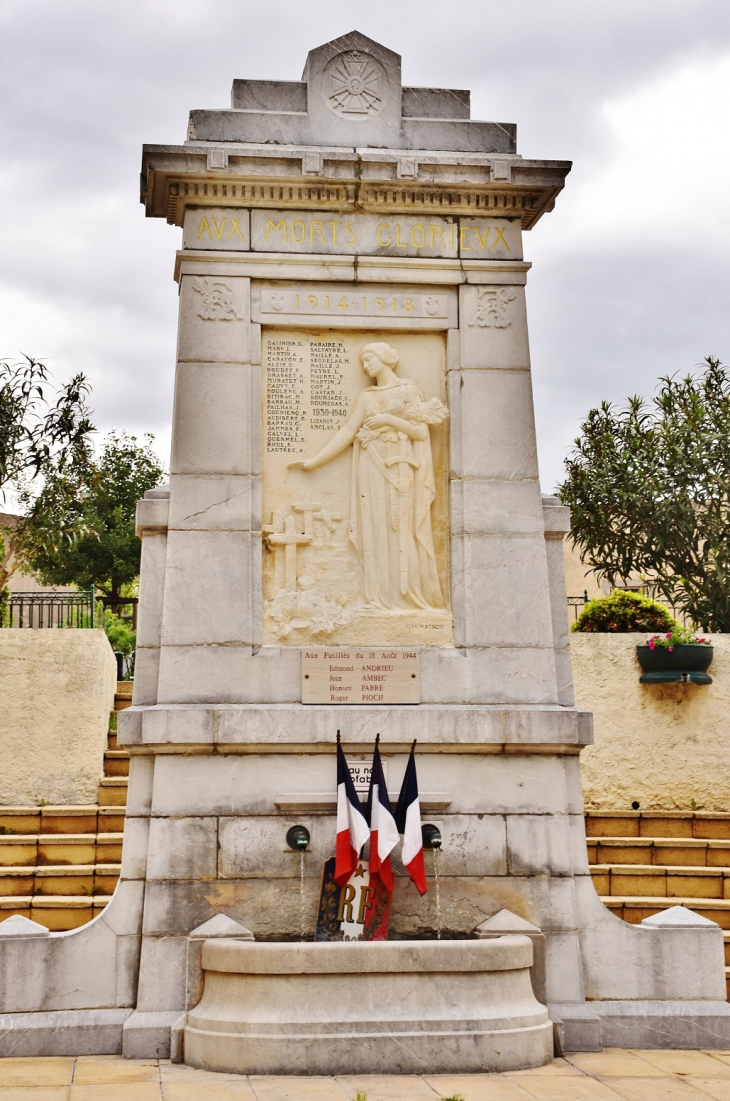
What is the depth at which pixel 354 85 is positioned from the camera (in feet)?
29.3

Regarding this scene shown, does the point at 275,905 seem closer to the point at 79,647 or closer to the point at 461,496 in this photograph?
the point at 461,496

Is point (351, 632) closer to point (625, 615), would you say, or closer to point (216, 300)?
point (216, 300)

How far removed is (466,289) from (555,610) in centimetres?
240

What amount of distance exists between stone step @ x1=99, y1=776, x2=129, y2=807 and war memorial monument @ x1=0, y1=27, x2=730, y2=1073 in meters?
4.15

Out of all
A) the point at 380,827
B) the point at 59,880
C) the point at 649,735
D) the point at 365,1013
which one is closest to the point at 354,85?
the point at 380,827

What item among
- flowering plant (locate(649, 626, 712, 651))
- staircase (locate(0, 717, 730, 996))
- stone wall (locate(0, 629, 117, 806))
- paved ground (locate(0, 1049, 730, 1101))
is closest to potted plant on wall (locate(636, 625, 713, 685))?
flowering plant (locate(649, 626, 712, 651))

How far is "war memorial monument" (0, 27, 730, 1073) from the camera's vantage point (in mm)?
7344

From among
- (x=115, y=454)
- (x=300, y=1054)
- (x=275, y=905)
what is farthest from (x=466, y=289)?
(x=115, y=454)

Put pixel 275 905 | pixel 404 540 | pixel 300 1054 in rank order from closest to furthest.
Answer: pixel 300 1054 < pixel 275 905 < pixel 404 540

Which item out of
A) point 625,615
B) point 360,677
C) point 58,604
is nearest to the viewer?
point 360,677

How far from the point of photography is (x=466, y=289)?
8797 mm

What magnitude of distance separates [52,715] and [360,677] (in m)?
5.10

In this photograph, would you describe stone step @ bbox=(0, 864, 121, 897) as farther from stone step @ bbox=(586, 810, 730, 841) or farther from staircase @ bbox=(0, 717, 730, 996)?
stone step @ bbox=(586, 810, 730, 841)

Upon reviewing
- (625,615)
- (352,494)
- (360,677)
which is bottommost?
(360,677)
